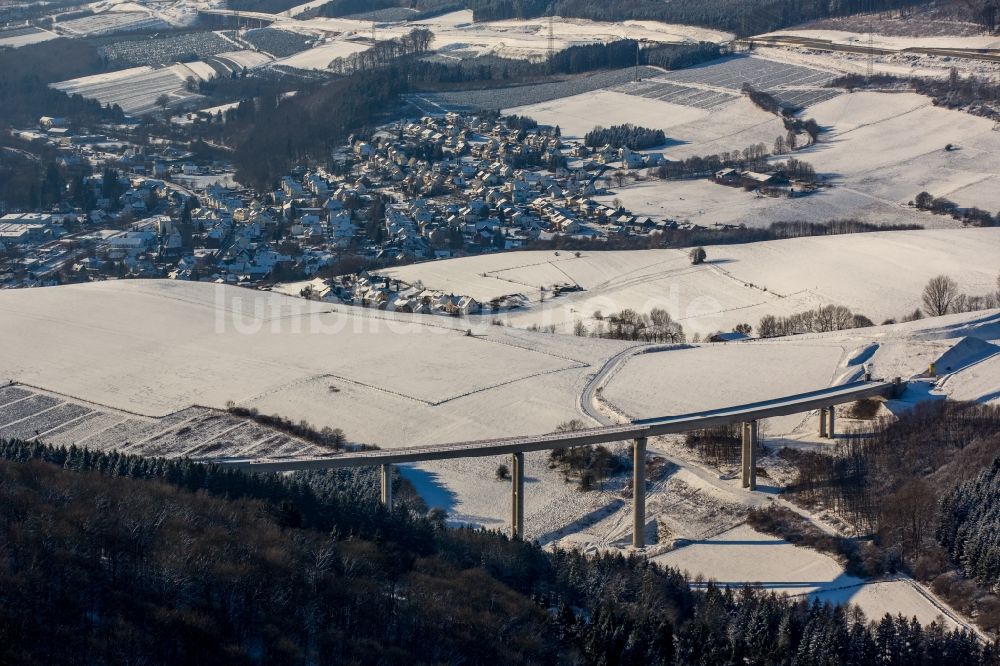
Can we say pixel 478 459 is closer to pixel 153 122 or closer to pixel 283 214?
pixel 283 214

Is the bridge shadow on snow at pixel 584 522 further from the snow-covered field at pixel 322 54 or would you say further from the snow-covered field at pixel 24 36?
the snow-covered field at pixel 24 36

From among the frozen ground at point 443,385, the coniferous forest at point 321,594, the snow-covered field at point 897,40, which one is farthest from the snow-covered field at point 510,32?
the coniferous forest at point 321,594

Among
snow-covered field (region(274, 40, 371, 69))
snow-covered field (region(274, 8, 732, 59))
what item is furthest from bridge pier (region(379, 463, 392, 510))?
snow-covered field (region(274, 40, 371, 69))

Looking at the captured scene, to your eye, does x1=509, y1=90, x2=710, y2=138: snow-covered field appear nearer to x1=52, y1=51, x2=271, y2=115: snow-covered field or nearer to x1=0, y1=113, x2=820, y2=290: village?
x1=0, y1=113, x2=820, y2=290: village

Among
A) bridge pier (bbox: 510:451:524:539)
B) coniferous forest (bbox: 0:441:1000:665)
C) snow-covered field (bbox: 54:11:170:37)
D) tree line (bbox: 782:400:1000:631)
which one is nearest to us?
coniferous forest (bbox: 0:441:1000:665)

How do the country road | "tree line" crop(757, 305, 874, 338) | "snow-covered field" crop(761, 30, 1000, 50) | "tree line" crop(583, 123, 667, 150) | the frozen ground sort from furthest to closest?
"snow-covered field" crop(761, 30, 1000, 50), "tree line" crop(583, 123, 667, 150), "tree line" crop(757, 305, 874, 338), the frozen ground, the country road

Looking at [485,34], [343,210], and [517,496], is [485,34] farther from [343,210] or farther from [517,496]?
[517,496]

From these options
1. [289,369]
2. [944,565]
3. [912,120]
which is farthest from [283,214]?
[944,565]
